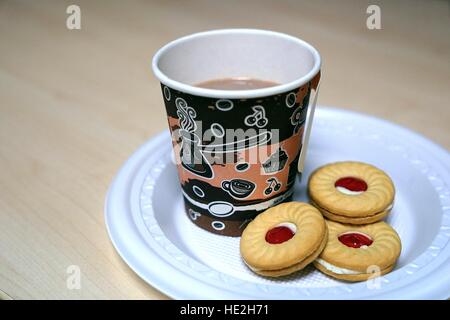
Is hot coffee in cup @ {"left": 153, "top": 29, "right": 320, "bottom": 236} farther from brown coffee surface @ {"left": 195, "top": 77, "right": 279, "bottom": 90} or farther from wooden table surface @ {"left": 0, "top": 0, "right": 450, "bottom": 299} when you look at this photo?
wooden table surface @ {"left": 0, "top": 0, "right": 450, "bottom": 299}

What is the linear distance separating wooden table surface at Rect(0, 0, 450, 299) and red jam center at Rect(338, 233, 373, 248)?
0.73 feet

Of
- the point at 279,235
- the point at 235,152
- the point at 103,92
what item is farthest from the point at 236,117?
the point at 103,92

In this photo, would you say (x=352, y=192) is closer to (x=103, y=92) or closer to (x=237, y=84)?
(x=237, y=84)

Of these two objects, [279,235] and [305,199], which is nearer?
[279,235]

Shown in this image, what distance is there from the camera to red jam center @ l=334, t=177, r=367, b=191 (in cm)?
60

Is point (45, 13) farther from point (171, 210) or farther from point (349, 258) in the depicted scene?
point (349, 258)

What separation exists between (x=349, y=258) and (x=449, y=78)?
56cm

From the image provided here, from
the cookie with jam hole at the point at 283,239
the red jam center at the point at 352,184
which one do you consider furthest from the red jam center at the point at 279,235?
the red jam center at the point at 352,184

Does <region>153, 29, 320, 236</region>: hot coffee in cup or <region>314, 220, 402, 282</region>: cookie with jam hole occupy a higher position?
<region>153, 29, 320, 236</region>: hot coffee in cup

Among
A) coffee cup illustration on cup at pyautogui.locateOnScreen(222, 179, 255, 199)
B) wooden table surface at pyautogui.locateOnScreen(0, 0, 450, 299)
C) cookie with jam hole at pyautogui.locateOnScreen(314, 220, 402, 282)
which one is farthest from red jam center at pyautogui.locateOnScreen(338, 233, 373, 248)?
wooden table surface at pyautogui.locateOnScreen(0, 0, 450, 299)

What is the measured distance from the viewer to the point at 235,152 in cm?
52

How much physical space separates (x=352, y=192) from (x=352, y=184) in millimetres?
14

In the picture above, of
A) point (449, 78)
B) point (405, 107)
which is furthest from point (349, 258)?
point (449, 78)
